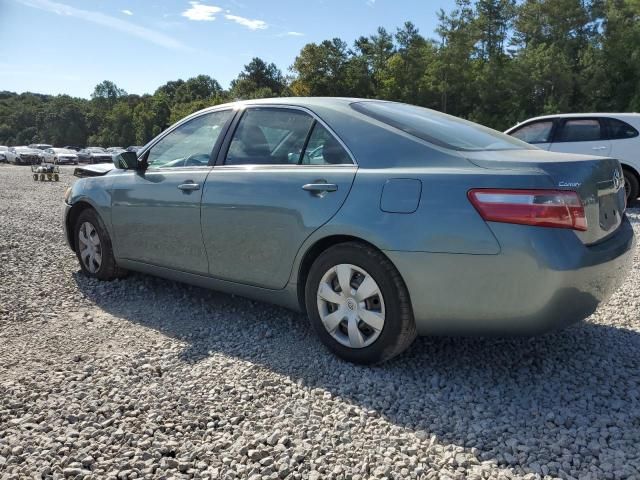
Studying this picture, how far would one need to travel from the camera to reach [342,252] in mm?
3045

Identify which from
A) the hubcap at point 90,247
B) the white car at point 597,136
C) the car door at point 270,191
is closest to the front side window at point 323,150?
the car door at point 270,191

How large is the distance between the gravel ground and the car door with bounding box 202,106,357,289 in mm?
532

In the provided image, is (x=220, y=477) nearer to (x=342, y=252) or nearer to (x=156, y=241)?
(x=342, y=252)

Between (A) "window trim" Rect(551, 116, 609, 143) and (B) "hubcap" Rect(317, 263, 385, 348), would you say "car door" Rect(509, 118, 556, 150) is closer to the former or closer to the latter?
(A) "window trim" Rect(551, 116, 609, 143)

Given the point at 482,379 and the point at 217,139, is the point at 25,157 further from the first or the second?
the point at 482,379

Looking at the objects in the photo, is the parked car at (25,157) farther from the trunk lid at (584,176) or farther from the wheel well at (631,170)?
the trunk lid at (584,176)

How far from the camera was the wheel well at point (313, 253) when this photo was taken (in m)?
3.09

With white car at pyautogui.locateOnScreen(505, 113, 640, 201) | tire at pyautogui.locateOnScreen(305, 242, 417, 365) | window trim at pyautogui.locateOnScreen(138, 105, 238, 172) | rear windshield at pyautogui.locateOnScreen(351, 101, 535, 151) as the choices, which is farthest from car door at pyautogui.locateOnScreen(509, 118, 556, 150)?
tire at pyautogui.locateOnScreen(305, 242, 417, 365)

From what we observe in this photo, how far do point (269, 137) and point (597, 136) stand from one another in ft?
26.2

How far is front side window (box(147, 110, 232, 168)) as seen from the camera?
13.1ft

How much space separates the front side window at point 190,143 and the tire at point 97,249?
788 mm

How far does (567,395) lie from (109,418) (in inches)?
89.9

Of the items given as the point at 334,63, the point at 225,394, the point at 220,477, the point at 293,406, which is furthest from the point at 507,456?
the point at 334,63

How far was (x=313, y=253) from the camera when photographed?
325 centimetres
